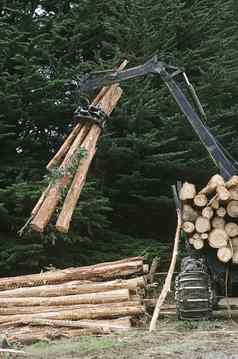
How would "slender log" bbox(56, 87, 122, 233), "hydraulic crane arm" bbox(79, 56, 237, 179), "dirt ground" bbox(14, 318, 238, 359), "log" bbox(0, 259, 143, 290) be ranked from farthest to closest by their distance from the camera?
"log" bbox(0, 259, 143, 290) < "hydraulic crane arm" bbox(79, 56, 237, 179) < "slender log" bbox(56, 87, 122, 233) < "dirt ground" bbox(14, 318, 238, 359)

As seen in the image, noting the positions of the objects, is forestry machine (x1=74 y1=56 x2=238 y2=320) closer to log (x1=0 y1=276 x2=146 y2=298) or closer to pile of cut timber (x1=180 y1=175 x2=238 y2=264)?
pile of cut timber (x1=180 y1=175 x2=238 y2=264)

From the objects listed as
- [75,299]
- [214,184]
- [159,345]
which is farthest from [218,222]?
[159,345]

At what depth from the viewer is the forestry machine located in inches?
310

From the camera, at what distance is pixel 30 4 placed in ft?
41.7

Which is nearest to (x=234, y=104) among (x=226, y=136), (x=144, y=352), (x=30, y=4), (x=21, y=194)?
(x=226, y=136)

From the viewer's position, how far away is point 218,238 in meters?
7.86

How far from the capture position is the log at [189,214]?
7996mm

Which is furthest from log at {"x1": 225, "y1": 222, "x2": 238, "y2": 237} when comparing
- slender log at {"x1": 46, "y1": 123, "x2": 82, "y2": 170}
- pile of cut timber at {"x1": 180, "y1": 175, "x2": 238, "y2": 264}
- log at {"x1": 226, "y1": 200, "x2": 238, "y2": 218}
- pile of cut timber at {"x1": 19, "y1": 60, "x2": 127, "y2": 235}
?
slender log at {"x1": 46, "y1": 123, "x2": 82, "y2": 170}

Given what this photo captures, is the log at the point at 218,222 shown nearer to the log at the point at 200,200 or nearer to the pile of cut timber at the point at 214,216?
the pile of cut timber at the point at 214,216

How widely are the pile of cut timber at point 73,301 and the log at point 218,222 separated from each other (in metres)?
1.28

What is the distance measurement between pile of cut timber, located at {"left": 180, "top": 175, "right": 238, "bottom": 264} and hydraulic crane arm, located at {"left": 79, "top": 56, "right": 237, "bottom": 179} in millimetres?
405

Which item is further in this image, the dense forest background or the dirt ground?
the dense forest background

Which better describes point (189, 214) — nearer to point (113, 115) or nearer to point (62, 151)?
point (62, 151)

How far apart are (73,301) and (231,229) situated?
2.34m
